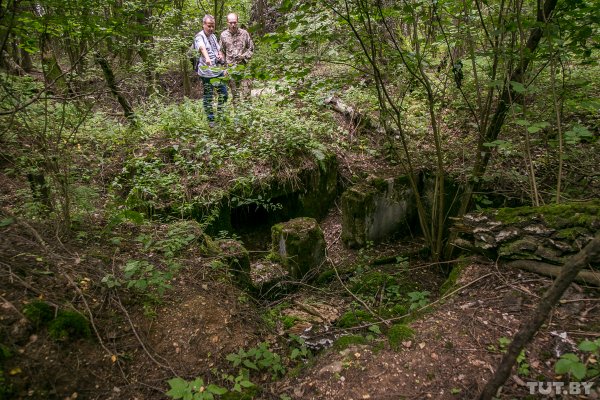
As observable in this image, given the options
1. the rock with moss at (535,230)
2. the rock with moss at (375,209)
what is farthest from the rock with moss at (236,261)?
the rock with moss at (535,230)

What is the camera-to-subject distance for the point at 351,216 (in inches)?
209

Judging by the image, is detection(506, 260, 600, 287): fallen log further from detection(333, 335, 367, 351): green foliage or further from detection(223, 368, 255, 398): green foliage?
detection(223, 368, 255, 398): green foliage

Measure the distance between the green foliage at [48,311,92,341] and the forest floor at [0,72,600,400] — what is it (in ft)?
0.13

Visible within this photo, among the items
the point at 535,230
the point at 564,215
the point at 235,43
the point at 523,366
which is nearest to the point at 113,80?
the point at 235,43

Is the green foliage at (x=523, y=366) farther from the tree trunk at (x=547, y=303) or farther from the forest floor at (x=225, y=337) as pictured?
the tree trunk at (x=547, y=303)

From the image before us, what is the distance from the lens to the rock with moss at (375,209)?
17.2ft

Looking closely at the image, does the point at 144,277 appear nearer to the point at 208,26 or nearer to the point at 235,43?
the point at 208,26

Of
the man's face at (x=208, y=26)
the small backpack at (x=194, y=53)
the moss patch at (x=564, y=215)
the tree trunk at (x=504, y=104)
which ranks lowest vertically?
the moss patch at (x=564, y=215)

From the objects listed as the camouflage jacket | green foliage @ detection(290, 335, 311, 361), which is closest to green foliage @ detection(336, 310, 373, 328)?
green foliage @ detection(290, 335, 311, 361)

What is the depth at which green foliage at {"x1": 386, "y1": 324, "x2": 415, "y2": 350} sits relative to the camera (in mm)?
2434

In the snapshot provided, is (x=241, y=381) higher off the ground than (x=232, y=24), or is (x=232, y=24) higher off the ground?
(x=232, y=24)

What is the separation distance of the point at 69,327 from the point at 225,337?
1.07 meters

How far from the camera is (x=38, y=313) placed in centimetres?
221

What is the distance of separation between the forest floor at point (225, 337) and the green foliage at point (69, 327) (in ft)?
0.13
